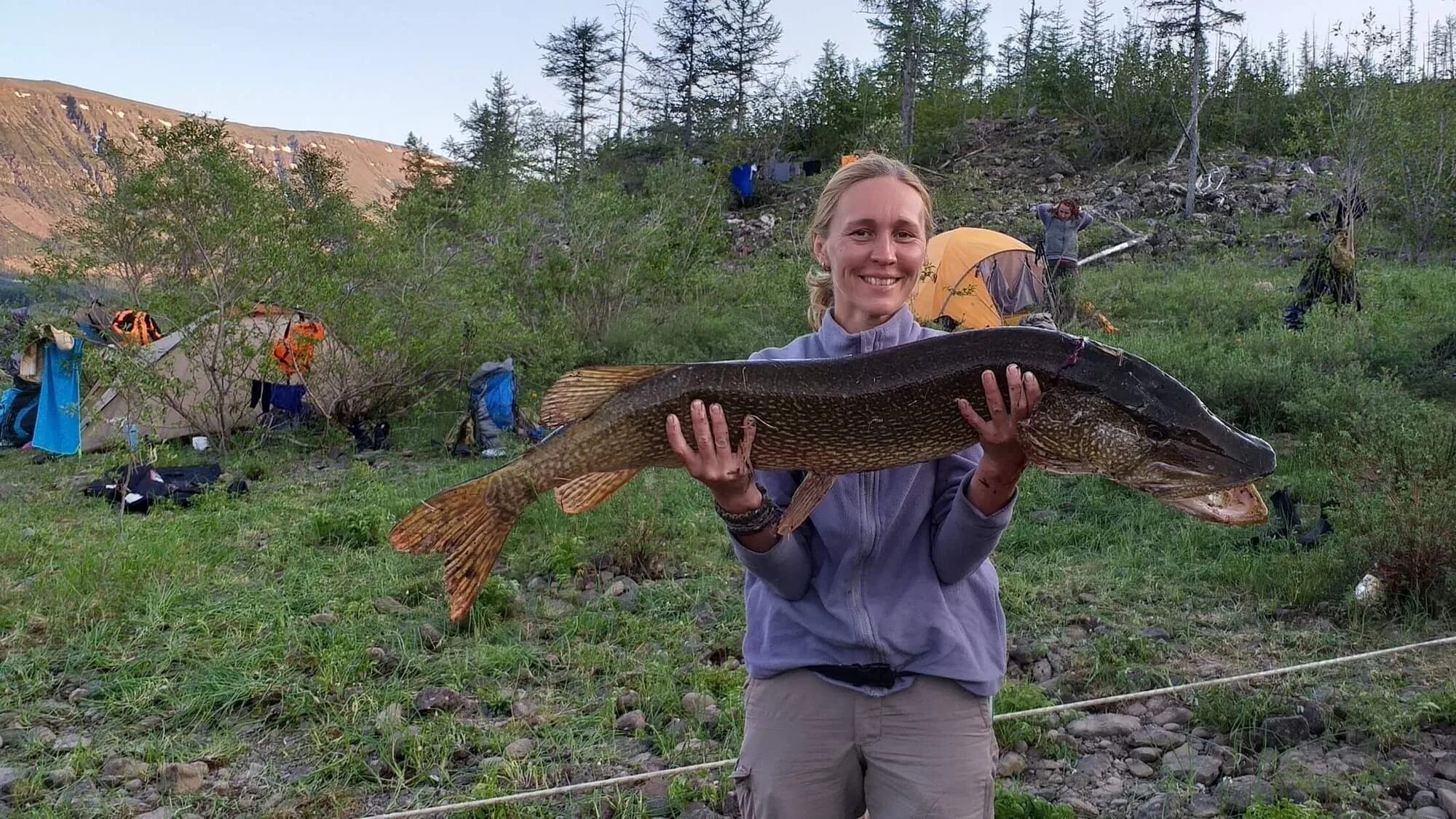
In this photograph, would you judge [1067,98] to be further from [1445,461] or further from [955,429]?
[955,429]

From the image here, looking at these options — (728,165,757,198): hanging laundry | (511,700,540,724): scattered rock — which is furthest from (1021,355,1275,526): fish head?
(728,165,757,198): hanging laundry

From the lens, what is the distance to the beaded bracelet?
173 centimetres

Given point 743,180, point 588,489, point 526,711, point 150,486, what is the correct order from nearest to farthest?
point 588,489, point 526,711, point 150,486, point 743,180

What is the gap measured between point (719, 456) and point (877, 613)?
468 millimetres

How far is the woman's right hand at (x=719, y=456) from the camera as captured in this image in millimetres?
1815

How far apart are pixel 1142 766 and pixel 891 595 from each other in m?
1.79

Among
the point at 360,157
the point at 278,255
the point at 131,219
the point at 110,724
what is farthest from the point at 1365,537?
the point at 360,157

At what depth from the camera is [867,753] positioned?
1.69 metres

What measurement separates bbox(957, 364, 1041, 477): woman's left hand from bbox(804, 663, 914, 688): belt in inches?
18.1

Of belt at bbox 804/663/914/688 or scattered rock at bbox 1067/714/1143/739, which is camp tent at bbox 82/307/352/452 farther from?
belt at bbox 804/663/914/688

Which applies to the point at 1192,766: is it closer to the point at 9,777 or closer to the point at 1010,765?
the point at 1010,765

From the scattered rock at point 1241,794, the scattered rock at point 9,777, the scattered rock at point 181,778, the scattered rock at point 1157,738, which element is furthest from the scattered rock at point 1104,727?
the scattered rock at point 9,777

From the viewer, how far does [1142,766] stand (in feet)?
9.62

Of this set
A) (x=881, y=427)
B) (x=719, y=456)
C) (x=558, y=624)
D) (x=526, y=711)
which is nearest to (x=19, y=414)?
(x=558, y=624)
